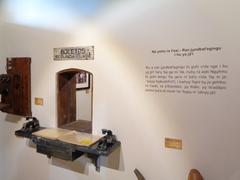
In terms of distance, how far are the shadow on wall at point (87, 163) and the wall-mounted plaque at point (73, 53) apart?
30.7 inches

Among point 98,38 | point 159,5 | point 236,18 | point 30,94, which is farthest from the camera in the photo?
point 30,94

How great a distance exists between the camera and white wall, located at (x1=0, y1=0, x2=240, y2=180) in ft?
4.32

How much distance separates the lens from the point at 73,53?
73.8 inches

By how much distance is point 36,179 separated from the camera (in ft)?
7.25

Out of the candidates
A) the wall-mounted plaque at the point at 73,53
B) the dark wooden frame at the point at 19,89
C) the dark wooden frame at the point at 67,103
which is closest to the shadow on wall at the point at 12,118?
the dark wooden frame at the point at 19,89

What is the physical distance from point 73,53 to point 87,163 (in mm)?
922

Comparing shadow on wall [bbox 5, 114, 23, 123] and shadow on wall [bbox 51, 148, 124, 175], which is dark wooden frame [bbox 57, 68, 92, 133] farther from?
shadow on wall [bbox 5, 114, 23, 123]

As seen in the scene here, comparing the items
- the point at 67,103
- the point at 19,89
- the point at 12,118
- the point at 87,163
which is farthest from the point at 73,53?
the point at 12,118

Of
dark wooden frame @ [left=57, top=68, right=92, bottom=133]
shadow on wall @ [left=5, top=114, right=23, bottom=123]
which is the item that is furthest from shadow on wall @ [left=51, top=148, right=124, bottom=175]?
shadow on wall @ [left=5, top=114, right=23, bottom=123]

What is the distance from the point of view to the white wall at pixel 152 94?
1.32 meters

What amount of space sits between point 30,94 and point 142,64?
47.8 inches

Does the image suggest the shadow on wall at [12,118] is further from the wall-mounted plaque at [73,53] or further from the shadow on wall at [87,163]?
the wall-mounted plaque at [73,53]

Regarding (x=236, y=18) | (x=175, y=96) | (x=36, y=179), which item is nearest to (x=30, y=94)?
(x=36, y=179)

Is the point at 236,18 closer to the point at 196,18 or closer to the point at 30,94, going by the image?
the point at 196,18
